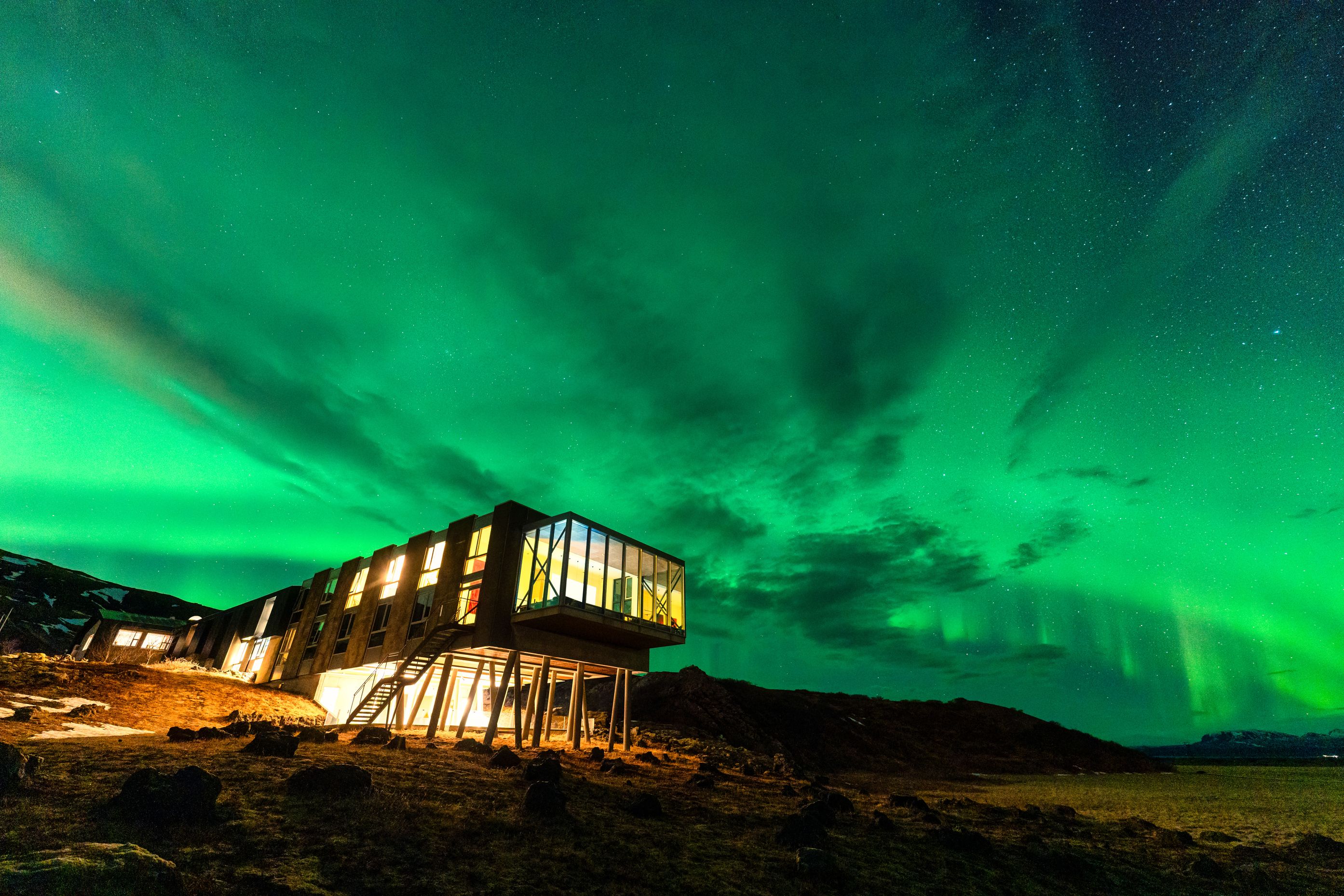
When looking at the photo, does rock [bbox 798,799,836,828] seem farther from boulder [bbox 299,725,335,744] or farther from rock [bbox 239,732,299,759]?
boulder [bbox 299,725,335,744]

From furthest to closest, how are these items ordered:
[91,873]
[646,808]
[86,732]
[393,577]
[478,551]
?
[393,577] < [478,551] < [86,732] < [646,808] < [91,873]

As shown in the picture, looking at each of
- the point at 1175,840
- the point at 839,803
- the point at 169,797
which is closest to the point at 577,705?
the point at 839,803

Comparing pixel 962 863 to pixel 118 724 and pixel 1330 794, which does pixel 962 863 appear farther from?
pixel 1330 794

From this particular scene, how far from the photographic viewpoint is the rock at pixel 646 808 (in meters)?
13.7

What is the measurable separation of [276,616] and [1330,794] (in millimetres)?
76187

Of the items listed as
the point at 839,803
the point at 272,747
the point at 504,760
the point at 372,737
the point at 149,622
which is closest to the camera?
the point at 272,747

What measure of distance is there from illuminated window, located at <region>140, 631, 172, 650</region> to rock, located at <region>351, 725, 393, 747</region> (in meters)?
61.9

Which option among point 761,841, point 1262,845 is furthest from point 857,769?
point 761,841

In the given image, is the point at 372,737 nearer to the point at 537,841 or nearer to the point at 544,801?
the point at 544,801

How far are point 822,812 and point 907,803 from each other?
8.49m

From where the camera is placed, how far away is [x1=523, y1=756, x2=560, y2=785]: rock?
14.8 m

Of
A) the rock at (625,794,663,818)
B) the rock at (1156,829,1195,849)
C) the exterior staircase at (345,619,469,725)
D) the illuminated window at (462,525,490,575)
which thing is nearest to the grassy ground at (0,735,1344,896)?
the rock at (1156,829,1195,849)

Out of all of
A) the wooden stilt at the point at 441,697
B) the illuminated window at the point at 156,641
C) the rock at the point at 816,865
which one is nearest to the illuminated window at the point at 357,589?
the wooden stilt at the point at 441,697

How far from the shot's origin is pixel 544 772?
14844 mm
